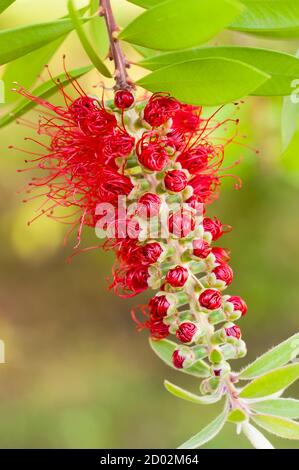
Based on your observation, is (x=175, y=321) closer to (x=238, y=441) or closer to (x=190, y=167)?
(x=190, y=167)

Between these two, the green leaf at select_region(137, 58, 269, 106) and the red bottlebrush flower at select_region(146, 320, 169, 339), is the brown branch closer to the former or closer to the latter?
the green leaf at select_region(137, 58, 269, 106)

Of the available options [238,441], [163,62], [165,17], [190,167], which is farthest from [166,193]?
[238,441]

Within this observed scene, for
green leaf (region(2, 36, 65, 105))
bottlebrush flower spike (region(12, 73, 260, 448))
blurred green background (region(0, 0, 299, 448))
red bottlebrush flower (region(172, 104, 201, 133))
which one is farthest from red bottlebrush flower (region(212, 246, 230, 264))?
blurred green background (region(0, 0, 299, 448))

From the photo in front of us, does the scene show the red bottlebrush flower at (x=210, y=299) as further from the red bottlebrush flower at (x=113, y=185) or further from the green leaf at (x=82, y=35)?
the green leaf at (x=82, y=35)

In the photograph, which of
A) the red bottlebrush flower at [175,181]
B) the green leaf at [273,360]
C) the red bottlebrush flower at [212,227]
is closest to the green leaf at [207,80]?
the red bottlebrush flower at [175,181]

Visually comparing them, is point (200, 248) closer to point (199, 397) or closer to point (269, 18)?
point (199, 397)
